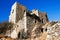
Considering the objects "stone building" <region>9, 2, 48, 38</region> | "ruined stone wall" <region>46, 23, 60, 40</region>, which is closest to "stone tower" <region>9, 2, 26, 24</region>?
"stone building" <region>9, 2, 48, 38</region>

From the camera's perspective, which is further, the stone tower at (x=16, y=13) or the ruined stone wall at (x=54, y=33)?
the stone tower at (x=16, y=13)

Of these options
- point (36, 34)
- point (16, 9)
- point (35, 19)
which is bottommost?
point (36, 34)

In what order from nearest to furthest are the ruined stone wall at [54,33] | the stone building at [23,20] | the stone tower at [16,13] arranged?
the ruined stone wall at [54,33] → the stone building at [23,20] → the stone tower at [16,13]

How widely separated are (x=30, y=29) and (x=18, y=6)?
1028cm

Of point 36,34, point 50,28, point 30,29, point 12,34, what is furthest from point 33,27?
point 50,28

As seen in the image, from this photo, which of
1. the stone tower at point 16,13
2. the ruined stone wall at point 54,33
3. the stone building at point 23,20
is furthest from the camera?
the stone tower at point 16,13

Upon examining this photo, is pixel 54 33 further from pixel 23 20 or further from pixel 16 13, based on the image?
pixel 16 13

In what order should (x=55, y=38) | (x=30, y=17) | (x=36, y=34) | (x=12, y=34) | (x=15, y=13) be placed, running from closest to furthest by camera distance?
(x=55, y=38) < (x=36, y=34) < (x=12, y=34) < (x=30, y=17) < (x=15, y=13)

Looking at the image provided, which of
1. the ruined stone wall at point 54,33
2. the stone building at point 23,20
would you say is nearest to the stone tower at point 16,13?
the stone building at point 23,20

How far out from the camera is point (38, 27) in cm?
2841

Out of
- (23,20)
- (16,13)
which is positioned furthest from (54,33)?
(16,13)

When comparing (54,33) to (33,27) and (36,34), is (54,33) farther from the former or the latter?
(33,27)

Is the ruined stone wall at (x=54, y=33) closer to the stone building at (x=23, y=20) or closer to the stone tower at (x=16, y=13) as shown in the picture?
the stone building at (x=23, y=20)

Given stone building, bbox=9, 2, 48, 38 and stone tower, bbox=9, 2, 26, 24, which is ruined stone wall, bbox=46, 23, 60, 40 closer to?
stone building, bbox=9, 2, 48, 38
